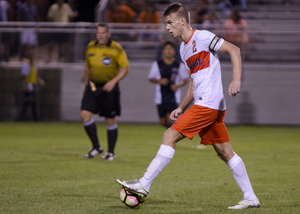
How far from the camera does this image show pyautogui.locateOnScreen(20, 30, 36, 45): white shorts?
16.3 meters

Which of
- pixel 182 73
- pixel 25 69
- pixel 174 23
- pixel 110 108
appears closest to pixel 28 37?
pixel 25 69

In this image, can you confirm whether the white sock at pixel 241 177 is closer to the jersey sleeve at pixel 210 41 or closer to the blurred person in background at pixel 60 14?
the jersey sleeve at pixel 210 41

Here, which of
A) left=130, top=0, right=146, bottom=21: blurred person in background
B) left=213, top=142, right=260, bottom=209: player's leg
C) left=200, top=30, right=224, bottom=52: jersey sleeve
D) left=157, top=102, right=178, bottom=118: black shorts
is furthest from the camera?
left=130, top=0, right=146, bottom=21: blurred person in background

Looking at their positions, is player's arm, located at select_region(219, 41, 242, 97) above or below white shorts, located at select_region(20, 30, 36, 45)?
above

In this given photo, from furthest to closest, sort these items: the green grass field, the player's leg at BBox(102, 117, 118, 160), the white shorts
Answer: the white shorts < the player's leg at BBox(102, 117, 118, 160) < the green grass field

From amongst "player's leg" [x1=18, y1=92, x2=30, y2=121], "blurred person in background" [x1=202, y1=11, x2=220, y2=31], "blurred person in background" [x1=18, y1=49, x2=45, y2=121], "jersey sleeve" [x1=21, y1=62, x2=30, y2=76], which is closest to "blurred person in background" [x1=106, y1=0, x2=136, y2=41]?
"blurred person in background" [x1=202, y1=11, x2=220, y2=31]

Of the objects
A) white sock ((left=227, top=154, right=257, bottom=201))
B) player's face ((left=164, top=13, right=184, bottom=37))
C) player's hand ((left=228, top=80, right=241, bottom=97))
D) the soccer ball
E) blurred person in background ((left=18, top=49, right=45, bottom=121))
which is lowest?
blurred person in background ((left=18, top=49, right=45, bottom=121))

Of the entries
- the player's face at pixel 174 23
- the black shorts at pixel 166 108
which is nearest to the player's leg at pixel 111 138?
the black shorts at pixel 166 108

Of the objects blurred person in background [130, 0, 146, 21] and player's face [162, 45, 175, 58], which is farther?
blurred person in background [130, 0, 146, 21]

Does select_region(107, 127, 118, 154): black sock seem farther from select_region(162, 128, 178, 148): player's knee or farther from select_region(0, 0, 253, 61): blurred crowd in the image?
select_region(0, 0, 253, 61): blurred crowd

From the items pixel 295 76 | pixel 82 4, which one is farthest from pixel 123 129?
pixel 82 4

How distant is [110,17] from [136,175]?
11119 mm

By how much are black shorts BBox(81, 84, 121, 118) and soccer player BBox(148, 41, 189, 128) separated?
1923 millimetres

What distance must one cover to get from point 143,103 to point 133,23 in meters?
2.90
